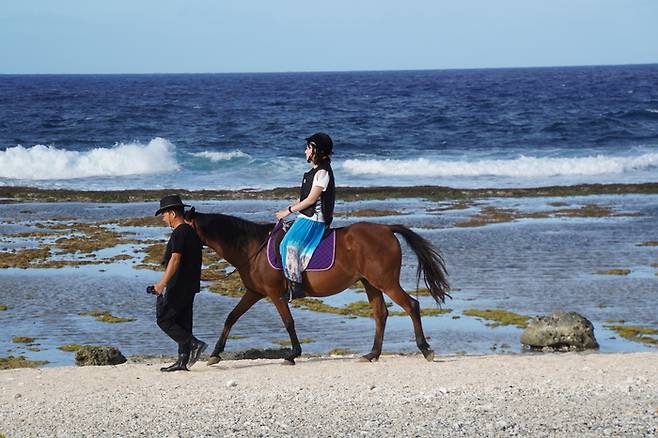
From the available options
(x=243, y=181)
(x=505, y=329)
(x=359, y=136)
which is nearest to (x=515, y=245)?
(x=505, y=329)

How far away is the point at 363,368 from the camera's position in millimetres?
10172

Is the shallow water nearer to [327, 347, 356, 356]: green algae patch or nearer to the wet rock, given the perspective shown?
[327, 347, 356, 356]: green algae patch

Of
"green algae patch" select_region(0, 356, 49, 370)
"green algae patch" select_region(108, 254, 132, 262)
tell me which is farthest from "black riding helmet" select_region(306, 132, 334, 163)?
"green algae patch" select_region(108, 254, 132, 262)

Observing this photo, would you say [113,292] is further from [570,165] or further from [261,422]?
[570,165]

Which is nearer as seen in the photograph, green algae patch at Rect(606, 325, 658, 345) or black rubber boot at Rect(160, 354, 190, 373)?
black rubber boot at Rect(160, 354, 190, 373)

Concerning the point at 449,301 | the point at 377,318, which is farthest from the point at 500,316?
the point at 377,318

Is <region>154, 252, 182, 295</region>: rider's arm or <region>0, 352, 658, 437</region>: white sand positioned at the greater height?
<region>154, 252, 182, 295</region>: rider's arm

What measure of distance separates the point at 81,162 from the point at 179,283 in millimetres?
33339

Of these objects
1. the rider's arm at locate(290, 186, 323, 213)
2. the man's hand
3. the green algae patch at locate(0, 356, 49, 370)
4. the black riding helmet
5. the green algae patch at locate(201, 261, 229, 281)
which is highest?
the black riding helmet

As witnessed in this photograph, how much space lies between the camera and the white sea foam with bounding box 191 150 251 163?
42625mm

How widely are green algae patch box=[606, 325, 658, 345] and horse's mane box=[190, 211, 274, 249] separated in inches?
190

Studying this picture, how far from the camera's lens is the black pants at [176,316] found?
32.9 feet

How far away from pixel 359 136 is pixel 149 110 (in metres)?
18.5

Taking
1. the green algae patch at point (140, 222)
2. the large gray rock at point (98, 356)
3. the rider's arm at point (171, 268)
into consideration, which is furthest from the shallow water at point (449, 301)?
the rider's arm at point (171, 268)
